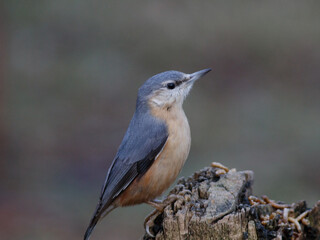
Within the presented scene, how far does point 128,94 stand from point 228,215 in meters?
9.01

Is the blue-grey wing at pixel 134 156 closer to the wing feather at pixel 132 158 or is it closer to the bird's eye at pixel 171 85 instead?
the wing feather at pixel 132 158

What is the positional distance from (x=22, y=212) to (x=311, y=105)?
6.71 meters

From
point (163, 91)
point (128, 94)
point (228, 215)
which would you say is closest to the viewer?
point (228, 215)

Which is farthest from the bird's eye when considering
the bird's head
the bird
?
the bird

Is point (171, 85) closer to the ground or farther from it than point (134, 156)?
farther from it

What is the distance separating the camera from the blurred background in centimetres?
843

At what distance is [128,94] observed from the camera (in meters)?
11.9

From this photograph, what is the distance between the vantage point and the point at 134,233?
7.59 meters

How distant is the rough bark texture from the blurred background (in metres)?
4.15

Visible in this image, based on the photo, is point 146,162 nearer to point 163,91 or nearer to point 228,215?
point 163,91

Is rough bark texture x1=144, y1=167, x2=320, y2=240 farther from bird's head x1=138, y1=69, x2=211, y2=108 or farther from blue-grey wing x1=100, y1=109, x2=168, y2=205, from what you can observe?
bird's head x1=138, y1=69, x2=211, y2=108

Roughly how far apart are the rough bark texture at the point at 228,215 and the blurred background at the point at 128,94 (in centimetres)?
415

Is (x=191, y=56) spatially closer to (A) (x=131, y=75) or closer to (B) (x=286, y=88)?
(A) (x=131, y=75)

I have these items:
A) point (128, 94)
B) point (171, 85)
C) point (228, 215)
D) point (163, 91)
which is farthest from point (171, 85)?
point (128, 94)
